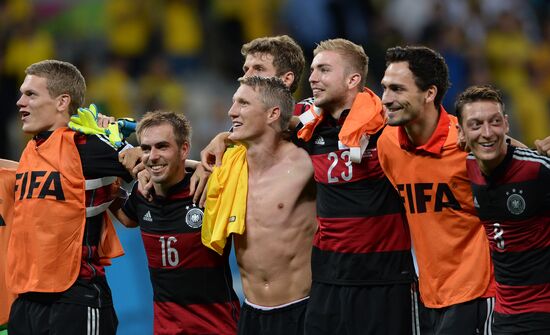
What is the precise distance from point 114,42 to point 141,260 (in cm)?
517

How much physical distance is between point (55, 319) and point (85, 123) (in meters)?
1.24

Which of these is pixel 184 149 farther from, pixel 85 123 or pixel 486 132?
pixel 486 132

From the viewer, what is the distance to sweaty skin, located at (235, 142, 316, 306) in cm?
661

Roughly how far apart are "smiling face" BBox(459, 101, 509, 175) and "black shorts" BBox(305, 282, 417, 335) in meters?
0.96

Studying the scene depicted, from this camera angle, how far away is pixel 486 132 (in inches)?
236

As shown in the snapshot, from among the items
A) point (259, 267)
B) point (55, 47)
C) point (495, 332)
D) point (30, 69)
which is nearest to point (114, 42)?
point (55, 47)

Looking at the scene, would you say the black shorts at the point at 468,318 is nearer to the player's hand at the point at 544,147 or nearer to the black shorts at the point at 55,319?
the player's hand at the point at 544,147

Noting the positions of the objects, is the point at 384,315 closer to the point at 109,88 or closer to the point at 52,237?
the point at 52,237

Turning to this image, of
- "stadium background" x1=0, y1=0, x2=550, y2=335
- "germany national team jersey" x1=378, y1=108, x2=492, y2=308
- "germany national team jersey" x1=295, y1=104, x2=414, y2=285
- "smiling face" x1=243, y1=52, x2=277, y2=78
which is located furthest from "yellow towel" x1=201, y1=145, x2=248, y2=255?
"stadium background" x1=0, y1=0, x2=550, y2=335

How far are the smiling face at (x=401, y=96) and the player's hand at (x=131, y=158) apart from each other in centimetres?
159

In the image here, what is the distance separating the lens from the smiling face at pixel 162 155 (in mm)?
6789

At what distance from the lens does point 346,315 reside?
6.49 metres

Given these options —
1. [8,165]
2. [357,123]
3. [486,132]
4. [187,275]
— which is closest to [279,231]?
[187,275]

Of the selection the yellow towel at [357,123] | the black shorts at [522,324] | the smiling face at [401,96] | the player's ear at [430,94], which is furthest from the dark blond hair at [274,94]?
the black shorts at [522,324]
